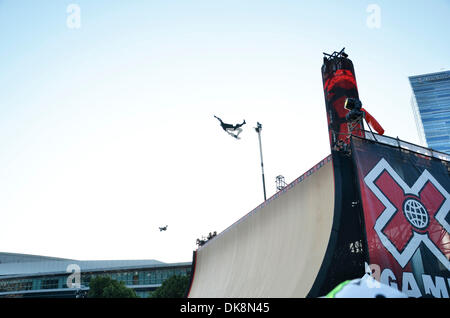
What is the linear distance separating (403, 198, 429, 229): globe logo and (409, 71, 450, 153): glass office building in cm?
13642

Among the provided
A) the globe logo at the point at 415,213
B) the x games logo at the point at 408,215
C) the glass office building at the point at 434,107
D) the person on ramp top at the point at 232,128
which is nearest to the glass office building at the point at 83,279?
the person on ramp top at the point at 232,128

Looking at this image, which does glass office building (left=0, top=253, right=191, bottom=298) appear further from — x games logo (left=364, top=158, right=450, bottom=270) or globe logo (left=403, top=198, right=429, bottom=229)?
globe logo (left=403, top=198, right=429, bottom=229)

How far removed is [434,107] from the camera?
452 feet

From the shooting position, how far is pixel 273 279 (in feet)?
40.4

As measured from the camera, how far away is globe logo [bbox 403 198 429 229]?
11.6m

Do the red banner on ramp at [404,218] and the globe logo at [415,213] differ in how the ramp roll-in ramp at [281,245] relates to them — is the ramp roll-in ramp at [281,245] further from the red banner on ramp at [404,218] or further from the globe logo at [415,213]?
the globe logo at [415,213]

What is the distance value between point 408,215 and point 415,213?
1.47 ft

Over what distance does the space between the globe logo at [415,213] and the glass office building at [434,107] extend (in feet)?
448

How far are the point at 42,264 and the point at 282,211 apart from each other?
8426cm

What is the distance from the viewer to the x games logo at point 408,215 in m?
10.8

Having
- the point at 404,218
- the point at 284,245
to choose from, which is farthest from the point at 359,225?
the point at 284,245

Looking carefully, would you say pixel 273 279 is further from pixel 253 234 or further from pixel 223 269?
pixel 223 269

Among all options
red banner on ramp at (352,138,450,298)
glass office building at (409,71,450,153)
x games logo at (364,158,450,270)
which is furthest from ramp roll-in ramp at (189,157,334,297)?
glass office building at (409,71,450,153)

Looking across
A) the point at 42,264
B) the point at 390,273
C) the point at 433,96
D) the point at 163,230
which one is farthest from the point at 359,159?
the point at 433,96
